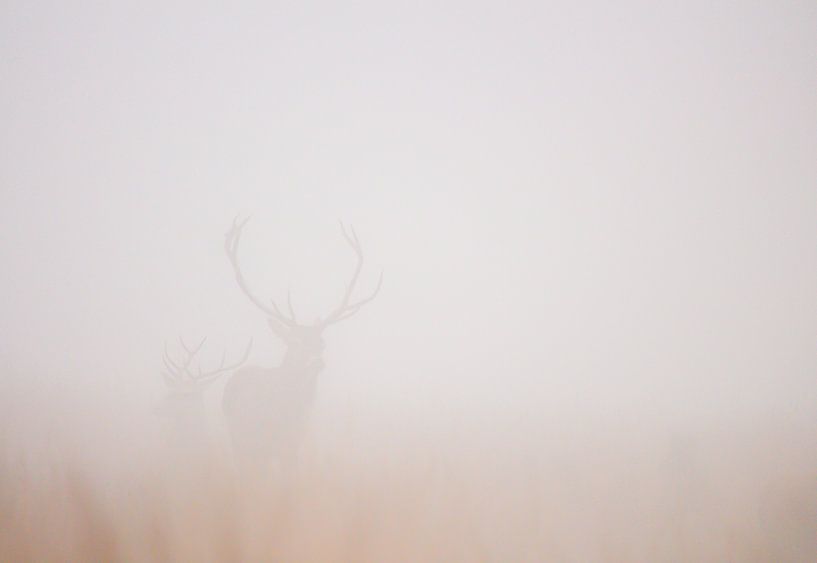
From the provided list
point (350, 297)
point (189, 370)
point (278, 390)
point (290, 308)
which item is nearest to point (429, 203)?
point (350, 297)

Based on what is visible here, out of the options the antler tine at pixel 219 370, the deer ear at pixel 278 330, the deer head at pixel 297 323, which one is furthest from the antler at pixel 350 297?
the antler tine at pixel 219 370

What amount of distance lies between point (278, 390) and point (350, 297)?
312 millimetres

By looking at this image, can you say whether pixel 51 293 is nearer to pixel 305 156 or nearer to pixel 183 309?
pixel 183 309

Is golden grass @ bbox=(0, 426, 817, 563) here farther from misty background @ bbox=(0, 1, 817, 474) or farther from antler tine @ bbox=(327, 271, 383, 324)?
antler tine @ bbox=(327, 271, 383, 324)

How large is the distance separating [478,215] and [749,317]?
827 mm

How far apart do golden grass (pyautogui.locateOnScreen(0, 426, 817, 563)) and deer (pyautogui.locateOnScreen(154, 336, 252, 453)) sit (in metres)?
0.06

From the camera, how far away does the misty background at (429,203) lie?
5.28 ft

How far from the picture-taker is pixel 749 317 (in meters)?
1.71

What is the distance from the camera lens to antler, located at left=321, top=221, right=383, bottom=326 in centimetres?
162

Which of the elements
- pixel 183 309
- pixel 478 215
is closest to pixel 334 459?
pixel 183 309

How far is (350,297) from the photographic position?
163 centimetres

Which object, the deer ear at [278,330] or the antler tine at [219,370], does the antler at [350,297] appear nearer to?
the deer ear at [278,330]

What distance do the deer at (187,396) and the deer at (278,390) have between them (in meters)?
0.06

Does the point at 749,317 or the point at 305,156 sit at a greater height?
the point at 305,156
